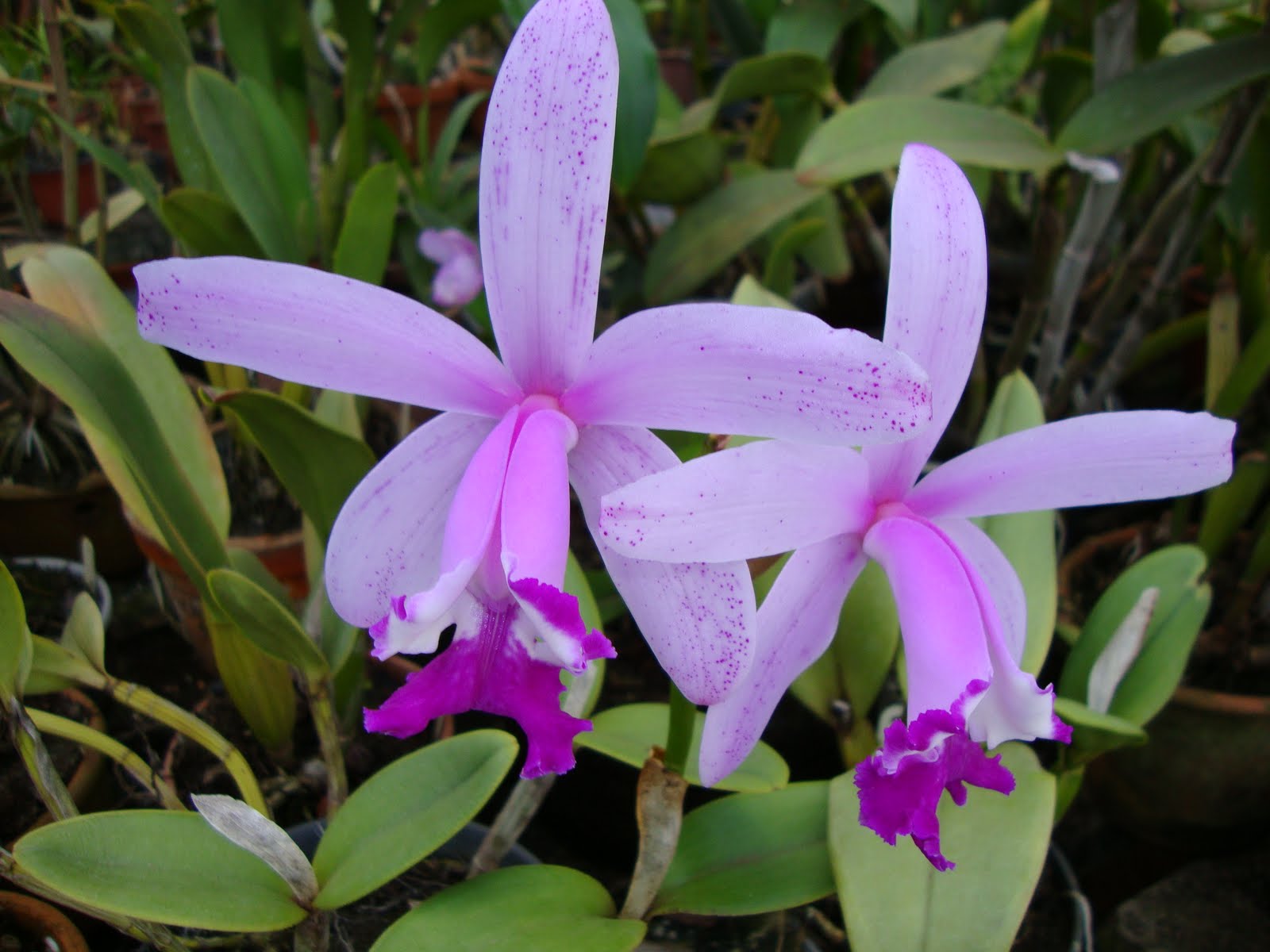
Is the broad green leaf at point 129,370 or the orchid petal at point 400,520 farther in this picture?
the broad green leaf at point 129,370

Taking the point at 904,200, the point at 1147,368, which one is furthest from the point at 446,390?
the point at 1147,368

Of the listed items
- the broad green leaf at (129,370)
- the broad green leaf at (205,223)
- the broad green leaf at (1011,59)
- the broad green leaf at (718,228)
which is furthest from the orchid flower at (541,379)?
the broad green leaf at (1011,59)

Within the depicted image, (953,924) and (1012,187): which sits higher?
(1012,187)

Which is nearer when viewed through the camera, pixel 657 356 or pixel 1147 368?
pixel 657 356

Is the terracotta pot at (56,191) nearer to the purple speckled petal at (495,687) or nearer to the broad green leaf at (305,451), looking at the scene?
the broad green leaf at (305,451)

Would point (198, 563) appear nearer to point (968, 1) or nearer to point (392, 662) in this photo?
point (392, 662)

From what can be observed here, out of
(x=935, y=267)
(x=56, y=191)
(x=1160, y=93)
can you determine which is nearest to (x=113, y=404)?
(x=935, y=267)
